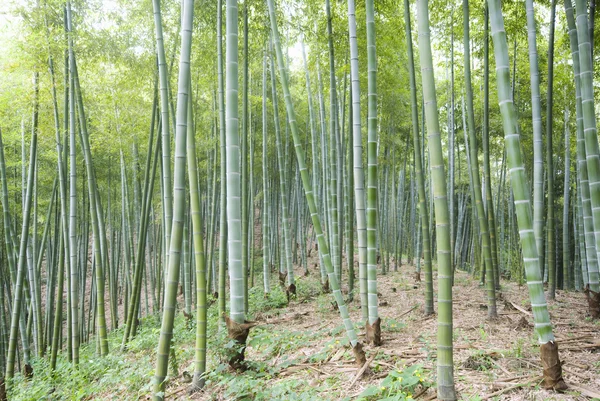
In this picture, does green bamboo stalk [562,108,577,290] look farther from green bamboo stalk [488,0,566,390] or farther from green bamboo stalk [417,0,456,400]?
green bamboo stalk [417,0,456,400]

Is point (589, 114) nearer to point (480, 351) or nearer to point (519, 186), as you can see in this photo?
point (519, 186)

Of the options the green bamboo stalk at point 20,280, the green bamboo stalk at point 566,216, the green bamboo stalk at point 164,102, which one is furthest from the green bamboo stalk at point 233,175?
the green bamboo stalk at point 566,216

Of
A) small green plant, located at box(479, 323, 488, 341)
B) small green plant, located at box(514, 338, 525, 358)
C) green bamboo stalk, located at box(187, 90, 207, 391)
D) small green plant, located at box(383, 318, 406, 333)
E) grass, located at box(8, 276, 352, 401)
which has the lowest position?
grass, located at box(8, 276, 352, 401)

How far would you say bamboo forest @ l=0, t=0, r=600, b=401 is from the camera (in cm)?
211

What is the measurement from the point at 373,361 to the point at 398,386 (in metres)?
0.53

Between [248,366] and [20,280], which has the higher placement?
[20,280]

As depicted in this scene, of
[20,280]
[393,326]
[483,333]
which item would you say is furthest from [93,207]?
[483,333]

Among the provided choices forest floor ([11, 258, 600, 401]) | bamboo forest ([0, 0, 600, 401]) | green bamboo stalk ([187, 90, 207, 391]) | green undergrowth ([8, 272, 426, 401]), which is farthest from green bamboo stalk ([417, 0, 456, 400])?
green bamboo stalk ([187, 90, 207, 391])

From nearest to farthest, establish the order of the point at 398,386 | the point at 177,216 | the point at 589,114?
the point at 398,386
the point at 177,216
the point at 589,114

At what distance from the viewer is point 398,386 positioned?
1.97m

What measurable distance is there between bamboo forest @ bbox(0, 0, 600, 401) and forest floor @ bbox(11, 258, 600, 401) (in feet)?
0.06

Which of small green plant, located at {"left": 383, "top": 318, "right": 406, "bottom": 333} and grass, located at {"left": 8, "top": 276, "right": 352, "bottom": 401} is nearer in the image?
grass, located at {"left": 8, "top": 276, "right": 352, "bottom": 401}

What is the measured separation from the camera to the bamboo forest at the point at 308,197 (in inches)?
83.2

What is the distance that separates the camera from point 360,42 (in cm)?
424
